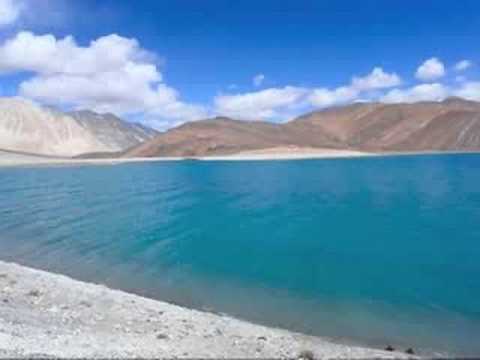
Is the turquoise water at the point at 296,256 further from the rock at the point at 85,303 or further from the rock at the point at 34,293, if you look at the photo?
the rock at the point at 34,293

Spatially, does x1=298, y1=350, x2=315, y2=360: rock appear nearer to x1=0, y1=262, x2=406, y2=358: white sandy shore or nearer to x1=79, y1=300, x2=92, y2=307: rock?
x1=0, y1=262, x2=406, y2=358: white sandy shore

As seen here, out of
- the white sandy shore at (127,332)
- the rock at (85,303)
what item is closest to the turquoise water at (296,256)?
the white sandy shore at (127,332)

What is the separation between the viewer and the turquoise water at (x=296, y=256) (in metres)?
14.6

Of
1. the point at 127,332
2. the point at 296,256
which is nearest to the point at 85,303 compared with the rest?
the point at 127,332

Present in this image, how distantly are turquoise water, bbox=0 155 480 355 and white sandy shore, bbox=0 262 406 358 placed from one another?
1.53m

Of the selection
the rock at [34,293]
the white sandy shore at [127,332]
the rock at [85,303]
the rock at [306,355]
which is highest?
the rock at [306,355]

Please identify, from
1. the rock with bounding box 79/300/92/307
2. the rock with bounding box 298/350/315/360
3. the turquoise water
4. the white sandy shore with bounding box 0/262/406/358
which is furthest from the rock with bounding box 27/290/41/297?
the rock with bounding box 298/350/315/360

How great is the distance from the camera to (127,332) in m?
12.0

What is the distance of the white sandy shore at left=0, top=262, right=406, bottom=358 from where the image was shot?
10570 millimetres

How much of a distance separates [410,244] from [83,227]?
1863cm

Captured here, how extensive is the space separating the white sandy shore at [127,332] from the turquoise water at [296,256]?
5.02 ft

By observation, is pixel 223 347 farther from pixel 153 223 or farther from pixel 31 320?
pixel 153 223

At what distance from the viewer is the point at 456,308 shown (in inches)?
587

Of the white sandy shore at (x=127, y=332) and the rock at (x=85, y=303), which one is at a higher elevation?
the white sandy shore at (x=127, y=332)
